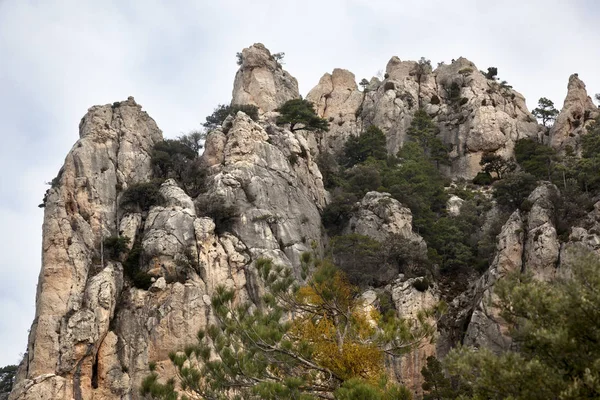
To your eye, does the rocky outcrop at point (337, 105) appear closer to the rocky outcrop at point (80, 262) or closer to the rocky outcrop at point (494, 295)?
the rocky outcrop at point (80, 262)

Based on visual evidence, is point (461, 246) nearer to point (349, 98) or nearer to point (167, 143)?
point (167, 143)

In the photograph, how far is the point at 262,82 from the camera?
65.6 m

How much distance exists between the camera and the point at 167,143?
47031mm

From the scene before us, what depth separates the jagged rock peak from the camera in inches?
2532

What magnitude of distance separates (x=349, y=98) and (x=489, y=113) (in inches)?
679

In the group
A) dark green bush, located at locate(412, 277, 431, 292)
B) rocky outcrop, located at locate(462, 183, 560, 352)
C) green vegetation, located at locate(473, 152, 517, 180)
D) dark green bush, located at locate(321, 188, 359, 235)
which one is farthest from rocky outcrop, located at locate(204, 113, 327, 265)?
green vegetation, located at locate(473, 152, 517, 180)

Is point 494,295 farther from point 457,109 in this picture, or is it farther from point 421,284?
point 457,109

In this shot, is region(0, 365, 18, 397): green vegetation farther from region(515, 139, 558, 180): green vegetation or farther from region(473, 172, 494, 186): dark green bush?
region(515, 139, 558, 180): green vegetation

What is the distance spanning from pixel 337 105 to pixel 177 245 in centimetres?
4075

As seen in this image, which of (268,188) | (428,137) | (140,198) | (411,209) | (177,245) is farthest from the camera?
(428,137)

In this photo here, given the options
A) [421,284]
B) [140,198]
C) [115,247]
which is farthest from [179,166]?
[421,284]

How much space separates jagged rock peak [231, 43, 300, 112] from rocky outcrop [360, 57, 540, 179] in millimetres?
8849

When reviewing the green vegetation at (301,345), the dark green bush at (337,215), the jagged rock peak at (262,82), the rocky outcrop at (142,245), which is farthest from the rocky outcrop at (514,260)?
the jagged rock peak at (262,82)

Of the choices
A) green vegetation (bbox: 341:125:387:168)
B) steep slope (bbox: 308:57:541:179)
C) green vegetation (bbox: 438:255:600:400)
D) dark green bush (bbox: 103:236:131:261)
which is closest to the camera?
green vegetation (bbox: 438:255:600:400)
